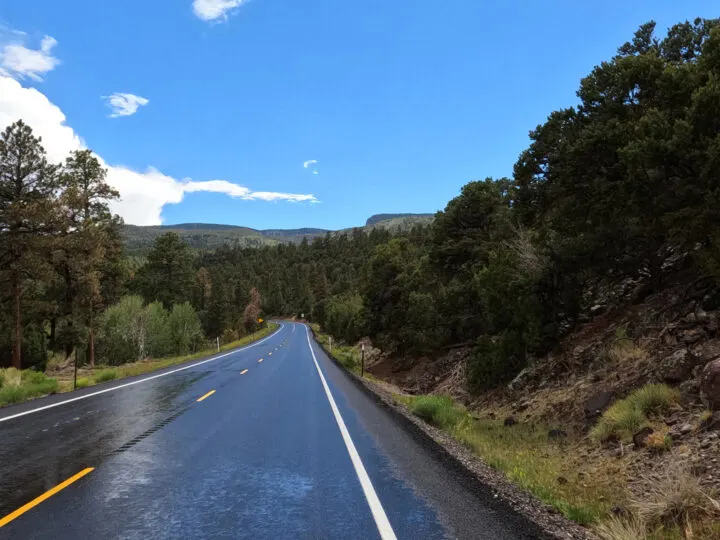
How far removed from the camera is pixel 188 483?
6.03m

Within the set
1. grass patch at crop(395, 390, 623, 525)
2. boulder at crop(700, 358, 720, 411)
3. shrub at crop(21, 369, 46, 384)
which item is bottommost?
grass patch at crop(395, 390, 623, 525)

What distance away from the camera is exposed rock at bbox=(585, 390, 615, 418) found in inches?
410

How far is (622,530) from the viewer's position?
4.54 metres

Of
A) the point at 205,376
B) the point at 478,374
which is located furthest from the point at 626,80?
the point at 205,376

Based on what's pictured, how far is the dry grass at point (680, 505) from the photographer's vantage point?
488 centimetres

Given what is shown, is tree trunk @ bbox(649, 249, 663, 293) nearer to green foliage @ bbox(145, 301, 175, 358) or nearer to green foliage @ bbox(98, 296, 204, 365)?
green foliage @ bbox(98, 296, 204, 365)

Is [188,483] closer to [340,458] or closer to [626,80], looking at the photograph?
[340,458]

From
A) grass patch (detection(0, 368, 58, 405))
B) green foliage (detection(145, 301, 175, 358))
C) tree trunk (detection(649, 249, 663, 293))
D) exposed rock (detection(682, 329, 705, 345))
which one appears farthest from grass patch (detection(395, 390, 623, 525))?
green foliage (detection(145, 301, 175, 358))

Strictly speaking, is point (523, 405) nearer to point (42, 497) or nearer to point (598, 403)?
point (598, 403)

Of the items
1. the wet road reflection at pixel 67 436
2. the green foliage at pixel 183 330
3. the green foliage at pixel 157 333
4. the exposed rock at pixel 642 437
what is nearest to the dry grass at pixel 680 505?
the exposed rock at pixel 642 437

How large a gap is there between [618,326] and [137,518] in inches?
531

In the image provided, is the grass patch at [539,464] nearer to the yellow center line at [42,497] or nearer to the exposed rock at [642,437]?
the exposed rock at [642,437]

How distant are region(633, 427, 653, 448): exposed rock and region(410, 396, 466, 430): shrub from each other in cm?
377

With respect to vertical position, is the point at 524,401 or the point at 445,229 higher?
the point at 445,229
